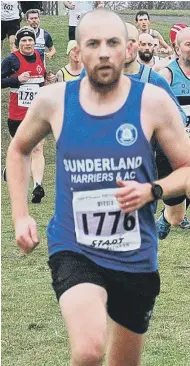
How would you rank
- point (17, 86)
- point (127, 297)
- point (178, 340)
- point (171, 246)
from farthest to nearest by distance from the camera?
point (17, 86) → point (171, 246) → point (178, 340) → point (127, 297)

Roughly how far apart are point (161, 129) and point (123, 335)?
995 millimetres

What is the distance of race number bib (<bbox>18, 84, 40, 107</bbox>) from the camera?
12648 millimetres

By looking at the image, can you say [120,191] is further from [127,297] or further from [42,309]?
[42,309]

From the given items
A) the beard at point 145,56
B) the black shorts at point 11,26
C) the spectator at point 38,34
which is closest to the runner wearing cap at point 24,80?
the beard at point 145,56

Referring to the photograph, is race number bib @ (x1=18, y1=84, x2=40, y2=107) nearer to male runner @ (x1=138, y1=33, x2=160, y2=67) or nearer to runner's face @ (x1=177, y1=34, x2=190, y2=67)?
male runner @ (x1=138, y1=33, x2=160, y2=67)

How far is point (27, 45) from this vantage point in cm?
1277

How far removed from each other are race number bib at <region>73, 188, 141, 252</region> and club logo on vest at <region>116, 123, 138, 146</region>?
232mm

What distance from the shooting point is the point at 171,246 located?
9602mm

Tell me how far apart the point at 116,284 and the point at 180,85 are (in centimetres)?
524

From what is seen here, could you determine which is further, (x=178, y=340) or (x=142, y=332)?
(x=178, y=340)

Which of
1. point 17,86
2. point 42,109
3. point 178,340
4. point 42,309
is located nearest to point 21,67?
point 17,86

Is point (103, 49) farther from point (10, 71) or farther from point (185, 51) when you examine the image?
point (10, 71)

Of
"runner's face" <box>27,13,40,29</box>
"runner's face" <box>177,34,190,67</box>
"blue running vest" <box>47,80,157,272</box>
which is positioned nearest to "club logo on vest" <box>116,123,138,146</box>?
"blue running vest" <box>47,80,157,272</box>

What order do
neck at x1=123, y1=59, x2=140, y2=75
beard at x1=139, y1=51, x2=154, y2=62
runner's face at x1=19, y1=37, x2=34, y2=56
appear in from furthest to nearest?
runner's face at x1=19, y1=37, x2=34, y2=56
beard at x1=139, y1=51, x2=154, y2=62
neck at x1=123, y1=59, x2=140, y2=75
